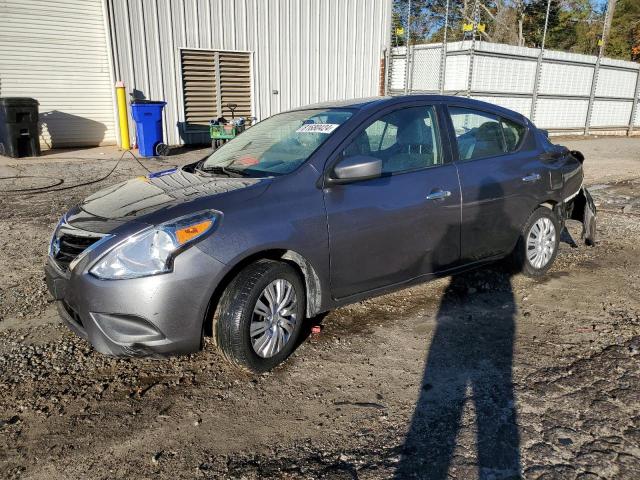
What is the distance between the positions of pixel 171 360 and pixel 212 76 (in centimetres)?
1199

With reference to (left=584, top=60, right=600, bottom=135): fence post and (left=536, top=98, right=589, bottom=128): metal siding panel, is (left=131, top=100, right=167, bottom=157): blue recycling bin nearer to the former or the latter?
(left=536, top=98, right=589, bottom=128): metal siding panel

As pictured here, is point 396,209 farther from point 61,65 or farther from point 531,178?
point 61,65

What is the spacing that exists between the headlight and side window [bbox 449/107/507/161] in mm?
2328

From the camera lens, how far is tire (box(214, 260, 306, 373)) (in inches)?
118

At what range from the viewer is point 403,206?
3.62 meters

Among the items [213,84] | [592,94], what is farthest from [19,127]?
[592,94]

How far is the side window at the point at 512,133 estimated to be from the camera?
4551mm

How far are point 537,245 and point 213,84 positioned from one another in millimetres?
11363

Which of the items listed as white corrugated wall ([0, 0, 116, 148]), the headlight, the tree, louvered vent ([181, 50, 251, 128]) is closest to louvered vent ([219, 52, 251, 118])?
louvered vent ([181, 50, 251, 128])

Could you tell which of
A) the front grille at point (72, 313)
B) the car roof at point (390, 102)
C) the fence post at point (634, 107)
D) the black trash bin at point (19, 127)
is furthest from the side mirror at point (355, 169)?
the fence post at point (634, 107)

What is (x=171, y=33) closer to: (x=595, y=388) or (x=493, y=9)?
(x=595, y=388)

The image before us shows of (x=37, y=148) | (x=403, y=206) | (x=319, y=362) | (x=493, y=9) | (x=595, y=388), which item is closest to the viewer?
(x=595, y=388)

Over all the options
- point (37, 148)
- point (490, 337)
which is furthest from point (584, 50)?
point (490, 337)

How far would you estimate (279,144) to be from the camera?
3.83 meters
